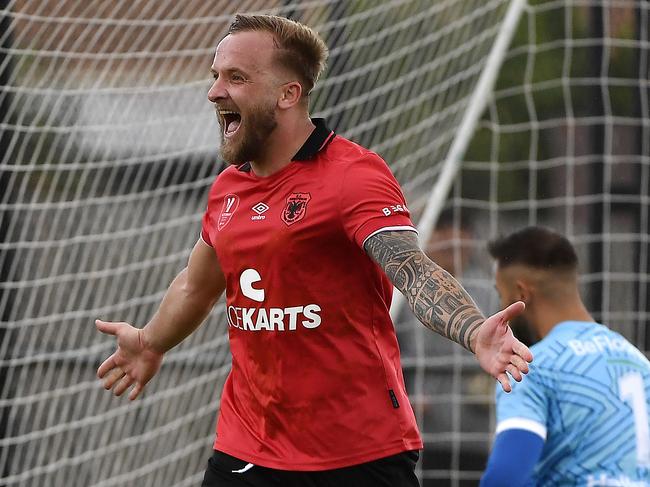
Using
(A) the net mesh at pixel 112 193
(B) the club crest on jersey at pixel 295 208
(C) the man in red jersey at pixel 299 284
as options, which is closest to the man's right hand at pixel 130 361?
(C) the man in red jersey at pixel 299 284

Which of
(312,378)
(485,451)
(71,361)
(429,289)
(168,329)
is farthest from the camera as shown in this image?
(485,451)

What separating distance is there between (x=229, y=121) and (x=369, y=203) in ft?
2.10

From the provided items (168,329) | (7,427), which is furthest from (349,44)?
(168,329)

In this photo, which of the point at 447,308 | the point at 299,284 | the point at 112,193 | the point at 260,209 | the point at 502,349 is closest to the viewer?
the point at 502,349

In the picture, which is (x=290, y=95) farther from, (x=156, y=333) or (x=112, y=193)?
(x=112, y=193)

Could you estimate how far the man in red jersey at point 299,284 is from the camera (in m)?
3.54

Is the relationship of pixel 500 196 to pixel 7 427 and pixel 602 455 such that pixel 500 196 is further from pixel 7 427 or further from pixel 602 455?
pixel 602 455

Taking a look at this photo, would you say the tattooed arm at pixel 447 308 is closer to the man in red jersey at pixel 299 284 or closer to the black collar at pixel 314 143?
the man in red jersey at pixel 299 284

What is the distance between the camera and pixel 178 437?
6.76m

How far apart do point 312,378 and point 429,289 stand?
55 centimetres

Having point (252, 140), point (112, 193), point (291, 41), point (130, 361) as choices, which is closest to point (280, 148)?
point (252, 140)

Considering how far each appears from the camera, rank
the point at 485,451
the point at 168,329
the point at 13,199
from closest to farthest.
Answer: the point at 168,329 < the point at 13,199 < the point at 485,451

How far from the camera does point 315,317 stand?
3.58m

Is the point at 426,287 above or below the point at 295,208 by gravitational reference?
below
